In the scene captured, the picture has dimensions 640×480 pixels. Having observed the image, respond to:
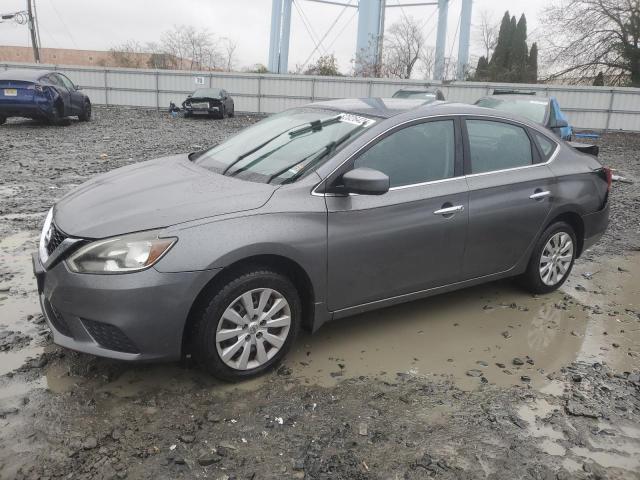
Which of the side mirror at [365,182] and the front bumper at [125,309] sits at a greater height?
the side mirror at [365,182]

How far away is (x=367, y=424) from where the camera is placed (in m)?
3.01

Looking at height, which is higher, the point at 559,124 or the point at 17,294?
the point at 559,124

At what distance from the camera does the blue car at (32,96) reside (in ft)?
48.2

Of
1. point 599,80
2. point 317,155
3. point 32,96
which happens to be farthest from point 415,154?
point 599,80

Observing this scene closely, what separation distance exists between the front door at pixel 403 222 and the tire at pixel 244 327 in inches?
13.4

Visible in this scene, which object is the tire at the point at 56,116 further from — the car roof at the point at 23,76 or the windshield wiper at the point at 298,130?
the windshield wiper at the point at 298,130

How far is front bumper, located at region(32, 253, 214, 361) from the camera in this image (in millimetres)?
2877

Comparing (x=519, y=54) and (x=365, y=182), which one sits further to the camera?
(x=519, y=54)

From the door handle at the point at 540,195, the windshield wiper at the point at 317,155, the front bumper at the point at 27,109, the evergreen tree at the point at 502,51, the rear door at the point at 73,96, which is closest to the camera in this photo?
the windshield wiper at the point at 317,155

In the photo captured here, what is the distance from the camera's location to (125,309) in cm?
288

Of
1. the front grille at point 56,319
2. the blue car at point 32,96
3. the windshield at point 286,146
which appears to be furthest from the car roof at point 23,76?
the front grille at point 56,319

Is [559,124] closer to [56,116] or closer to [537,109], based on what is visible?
[537,109]

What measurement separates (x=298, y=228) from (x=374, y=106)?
4.51 feet

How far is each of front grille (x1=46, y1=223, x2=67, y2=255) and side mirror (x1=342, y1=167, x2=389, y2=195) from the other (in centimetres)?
161
